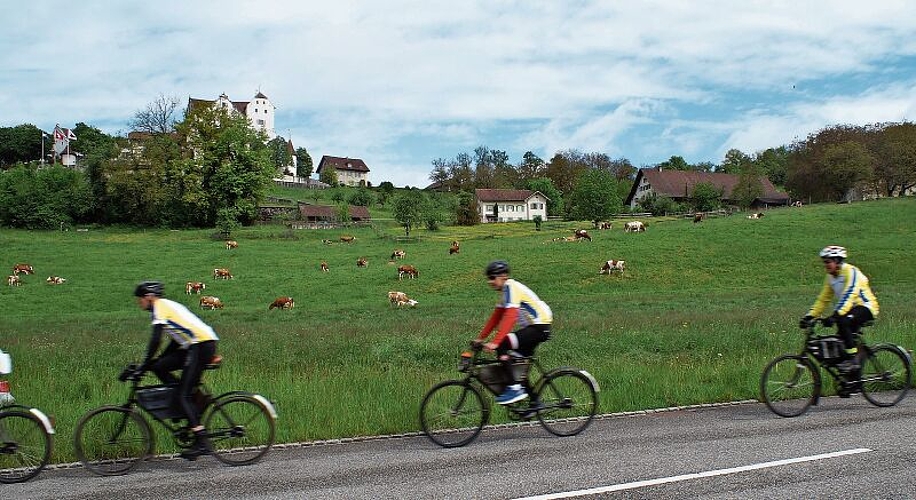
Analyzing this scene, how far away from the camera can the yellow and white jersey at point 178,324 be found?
7.57 m

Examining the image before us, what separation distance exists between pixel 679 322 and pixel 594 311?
6.06m

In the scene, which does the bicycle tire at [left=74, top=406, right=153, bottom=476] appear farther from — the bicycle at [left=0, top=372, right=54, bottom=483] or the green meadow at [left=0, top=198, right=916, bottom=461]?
the green meadow at [left=0, top=198, right=916, bottom=461]

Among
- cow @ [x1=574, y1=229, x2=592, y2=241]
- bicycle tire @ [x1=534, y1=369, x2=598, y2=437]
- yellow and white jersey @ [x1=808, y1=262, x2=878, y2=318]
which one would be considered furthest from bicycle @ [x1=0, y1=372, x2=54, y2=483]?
cow @ [x1=574, y1=229, x2=592, y2=241]

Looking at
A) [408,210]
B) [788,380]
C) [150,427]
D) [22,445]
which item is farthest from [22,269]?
[788,380]

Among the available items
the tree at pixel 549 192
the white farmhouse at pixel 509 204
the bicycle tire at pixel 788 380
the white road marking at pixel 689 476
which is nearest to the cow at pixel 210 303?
the bicycle tire at pixel 788 380

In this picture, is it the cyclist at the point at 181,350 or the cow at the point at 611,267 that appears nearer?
the cyclist at the point at 181,350

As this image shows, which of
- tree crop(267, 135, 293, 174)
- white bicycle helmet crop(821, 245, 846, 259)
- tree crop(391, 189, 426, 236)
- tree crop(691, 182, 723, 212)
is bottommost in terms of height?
white bicycle helmet crop(821, 245, 846, 259)

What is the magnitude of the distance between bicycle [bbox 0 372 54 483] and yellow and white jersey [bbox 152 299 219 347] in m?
1.71

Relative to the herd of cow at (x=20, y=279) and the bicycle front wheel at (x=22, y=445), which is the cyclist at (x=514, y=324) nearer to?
the bicycle front wheel at (x=22, y=445)

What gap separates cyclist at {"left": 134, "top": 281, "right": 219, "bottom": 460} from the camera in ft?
24.9

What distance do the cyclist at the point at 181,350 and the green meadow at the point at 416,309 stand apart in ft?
3.99

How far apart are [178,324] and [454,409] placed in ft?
11.4

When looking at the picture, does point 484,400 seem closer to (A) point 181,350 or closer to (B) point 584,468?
(B) point 584,468

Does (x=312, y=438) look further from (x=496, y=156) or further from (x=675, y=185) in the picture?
(x=496, y=156)
